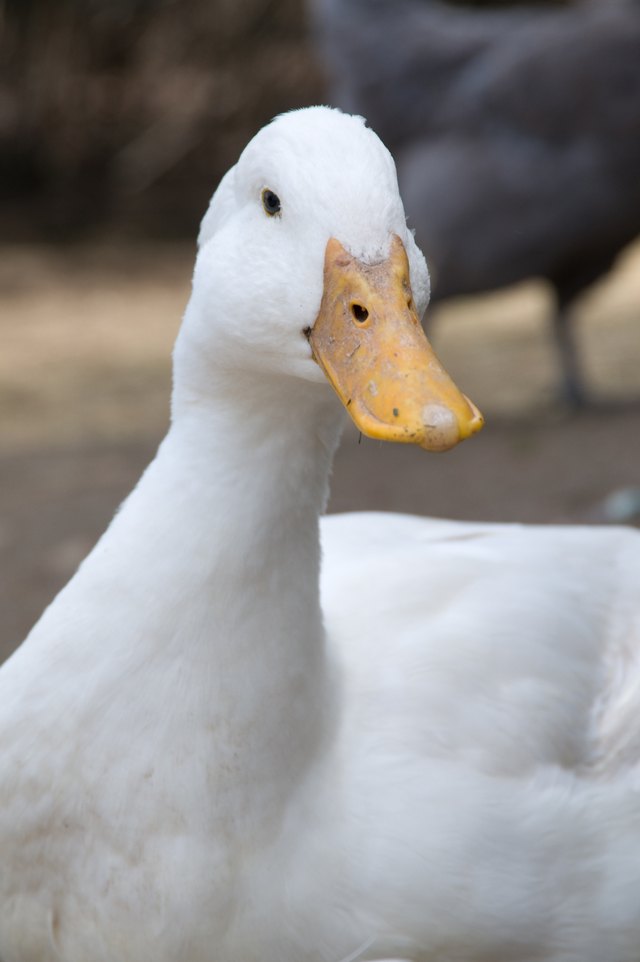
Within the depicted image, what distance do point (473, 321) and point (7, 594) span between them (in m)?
4.84

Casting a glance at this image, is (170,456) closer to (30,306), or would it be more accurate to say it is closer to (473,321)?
(473,321)

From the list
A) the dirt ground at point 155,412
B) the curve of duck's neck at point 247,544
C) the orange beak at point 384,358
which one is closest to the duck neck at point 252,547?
the curve of duck's neck at point 247,544

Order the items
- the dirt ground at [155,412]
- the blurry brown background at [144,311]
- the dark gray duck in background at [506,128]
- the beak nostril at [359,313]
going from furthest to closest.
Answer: the dark gray duck in background at [506,128], the blurry brown background at [144,311], the dirt ground at [155,412], the beak nostril at [359,313]

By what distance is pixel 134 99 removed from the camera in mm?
10906

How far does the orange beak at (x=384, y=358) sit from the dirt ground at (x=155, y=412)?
2.14 m

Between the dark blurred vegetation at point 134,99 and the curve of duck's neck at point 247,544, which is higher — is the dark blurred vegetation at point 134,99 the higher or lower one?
the higher one

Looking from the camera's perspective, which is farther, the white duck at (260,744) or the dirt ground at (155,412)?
the dirt ground at (155,412)

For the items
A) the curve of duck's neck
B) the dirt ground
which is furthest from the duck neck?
the dirt ground

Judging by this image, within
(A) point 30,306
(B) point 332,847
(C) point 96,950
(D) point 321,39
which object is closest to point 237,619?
(B) point 332,847

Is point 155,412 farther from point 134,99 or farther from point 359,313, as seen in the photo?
point 359,313

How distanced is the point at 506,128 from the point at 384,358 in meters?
4.10

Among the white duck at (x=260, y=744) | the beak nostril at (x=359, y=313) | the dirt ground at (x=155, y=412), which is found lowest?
the white duck at (x=260, y=744)

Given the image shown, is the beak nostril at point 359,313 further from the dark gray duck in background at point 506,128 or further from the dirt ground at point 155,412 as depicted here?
the dark gray duck in background at point 506,128

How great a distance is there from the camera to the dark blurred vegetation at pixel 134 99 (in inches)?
410
